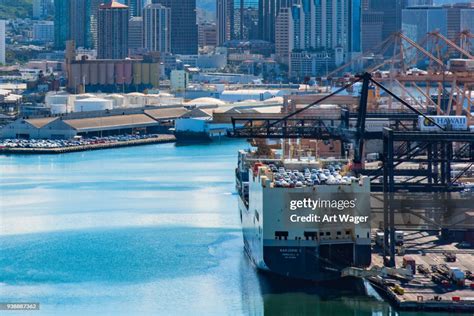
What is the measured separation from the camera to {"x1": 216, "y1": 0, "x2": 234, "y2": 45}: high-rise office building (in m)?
78.0

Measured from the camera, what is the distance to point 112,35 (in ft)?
204

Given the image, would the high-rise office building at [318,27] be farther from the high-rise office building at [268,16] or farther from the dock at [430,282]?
the dock at [430,282]

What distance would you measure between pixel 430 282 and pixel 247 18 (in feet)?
206

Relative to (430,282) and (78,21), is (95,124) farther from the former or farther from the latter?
(78,21)

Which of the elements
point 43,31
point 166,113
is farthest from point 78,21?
point 166,113

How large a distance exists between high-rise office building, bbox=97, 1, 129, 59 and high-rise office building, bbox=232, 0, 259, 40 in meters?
15.7

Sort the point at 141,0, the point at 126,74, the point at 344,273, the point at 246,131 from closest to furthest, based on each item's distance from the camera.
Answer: the point at 344,273 < the point at 246,131 < the point at 126,74 < the point at 141,0

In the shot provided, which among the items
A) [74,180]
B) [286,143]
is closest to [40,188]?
[74,180]

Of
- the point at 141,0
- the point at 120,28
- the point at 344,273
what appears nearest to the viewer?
the point at 344,273

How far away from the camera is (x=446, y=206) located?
17375mm

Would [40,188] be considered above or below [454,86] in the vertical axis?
below

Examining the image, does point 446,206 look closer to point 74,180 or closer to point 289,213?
point 289,213

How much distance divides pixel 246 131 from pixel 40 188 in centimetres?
546

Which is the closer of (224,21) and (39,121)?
(39,121)
